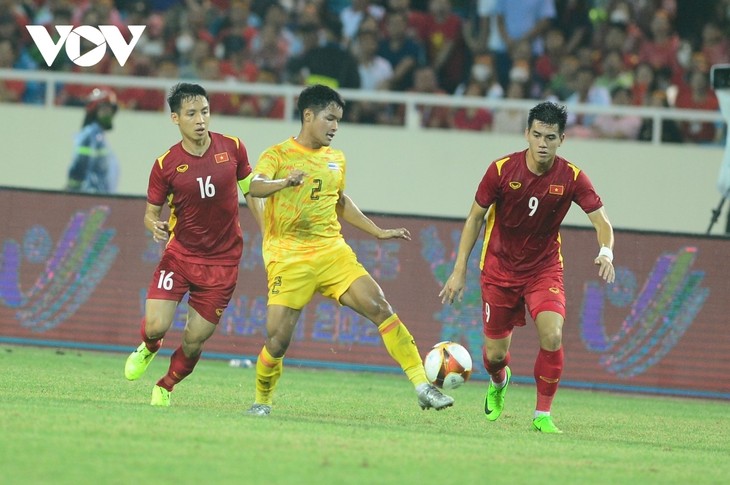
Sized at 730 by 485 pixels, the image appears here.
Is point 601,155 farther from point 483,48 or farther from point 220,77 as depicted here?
point 220,77

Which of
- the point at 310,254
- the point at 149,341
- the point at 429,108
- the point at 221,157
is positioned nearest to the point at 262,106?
the point at 429,108

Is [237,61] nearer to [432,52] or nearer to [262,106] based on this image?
[262,106]

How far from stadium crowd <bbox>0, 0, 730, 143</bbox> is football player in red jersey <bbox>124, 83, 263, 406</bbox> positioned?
25.5ft

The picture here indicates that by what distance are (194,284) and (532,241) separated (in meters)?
2.65

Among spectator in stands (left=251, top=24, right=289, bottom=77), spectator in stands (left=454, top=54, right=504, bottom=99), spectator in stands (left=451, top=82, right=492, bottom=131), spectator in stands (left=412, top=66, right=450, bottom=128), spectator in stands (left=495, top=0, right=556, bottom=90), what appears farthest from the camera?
spectator in stands (left=251, top=24, right=289, bottom=77)

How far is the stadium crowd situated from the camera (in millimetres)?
18469

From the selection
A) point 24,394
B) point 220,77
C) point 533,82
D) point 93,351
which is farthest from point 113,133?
point 24,394

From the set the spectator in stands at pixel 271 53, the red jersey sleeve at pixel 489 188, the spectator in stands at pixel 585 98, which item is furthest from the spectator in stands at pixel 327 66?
the red jersey sleeve at pixel 489 188

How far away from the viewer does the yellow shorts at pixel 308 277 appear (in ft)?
33.6

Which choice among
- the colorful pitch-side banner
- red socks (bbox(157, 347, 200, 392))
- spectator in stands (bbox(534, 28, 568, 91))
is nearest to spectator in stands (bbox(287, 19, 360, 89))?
spectator in stands (bbox(534, 28, 568, 91))

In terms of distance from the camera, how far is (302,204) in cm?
1029

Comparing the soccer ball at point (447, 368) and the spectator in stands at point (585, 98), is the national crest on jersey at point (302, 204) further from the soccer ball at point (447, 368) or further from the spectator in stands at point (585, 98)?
the spectator in stands at point (585, 98)

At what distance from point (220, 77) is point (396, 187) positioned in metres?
2.94

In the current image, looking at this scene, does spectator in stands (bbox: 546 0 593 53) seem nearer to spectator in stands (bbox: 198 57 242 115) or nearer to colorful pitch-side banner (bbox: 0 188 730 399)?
spectator in stands (bbox: 198 57 242 115)
